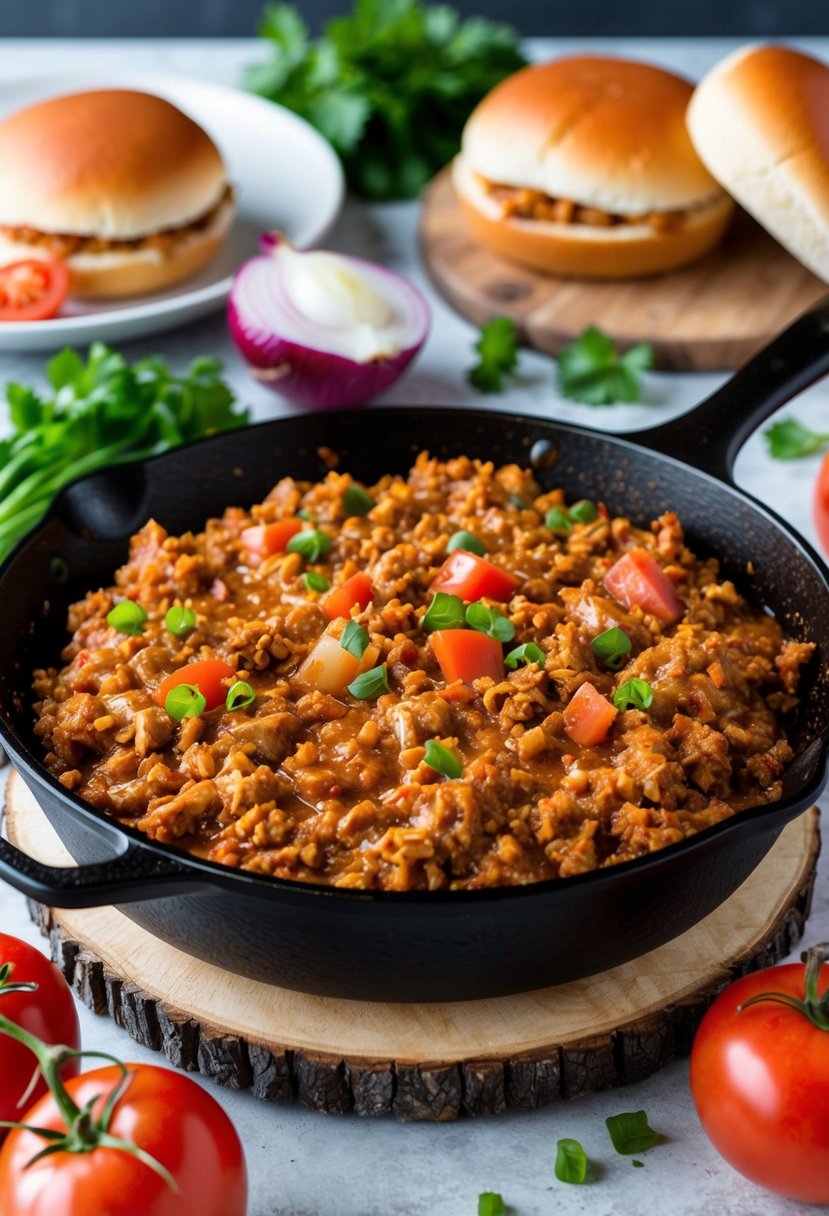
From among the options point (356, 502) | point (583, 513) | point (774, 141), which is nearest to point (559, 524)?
point (583, 513)

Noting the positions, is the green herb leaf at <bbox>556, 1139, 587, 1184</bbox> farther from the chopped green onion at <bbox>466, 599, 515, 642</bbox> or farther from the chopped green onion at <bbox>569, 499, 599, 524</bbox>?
the chopped green onion at <bbox>569, 499, 599, 524</bbox>

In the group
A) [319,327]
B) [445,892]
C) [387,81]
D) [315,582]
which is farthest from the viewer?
[387,81]

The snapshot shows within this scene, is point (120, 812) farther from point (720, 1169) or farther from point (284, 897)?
point (720, 1169)

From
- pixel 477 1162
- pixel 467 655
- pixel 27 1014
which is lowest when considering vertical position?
pixel 477 1162

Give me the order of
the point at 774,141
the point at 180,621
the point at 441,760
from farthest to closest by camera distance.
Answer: the point at 774,141
the point at 180,621
the point at 441,760

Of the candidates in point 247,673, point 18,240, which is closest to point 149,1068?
point 247,673

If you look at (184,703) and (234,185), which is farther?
(234,185)

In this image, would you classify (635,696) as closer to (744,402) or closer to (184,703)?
(184,703)
